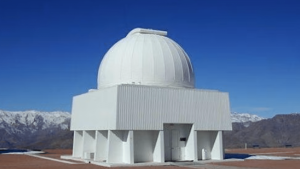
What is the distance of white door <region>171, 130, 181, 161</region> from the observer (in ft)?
81.2

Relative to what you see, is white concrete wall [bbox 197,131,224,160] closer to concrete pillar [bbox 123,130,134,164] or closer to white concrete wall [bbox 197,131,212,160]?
white concrete wall [bbox 197,131,212,160]

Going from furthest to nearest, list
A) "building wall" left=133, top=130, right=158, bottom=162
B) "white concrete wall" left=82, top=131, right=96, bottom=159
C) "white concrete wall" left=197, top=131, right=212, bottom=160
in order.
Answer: "white concrete wall" left=82, top=131, right=96, bottom=159 → "white concrete wall" left=197, top=131, right=212, bottom=160 → "building wall" left=133, top=130, right=158, bottom=162

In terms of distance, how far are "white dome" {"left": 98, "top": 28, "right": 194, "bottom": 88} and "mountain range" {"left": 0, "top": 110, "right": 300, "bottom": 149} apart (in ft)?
155

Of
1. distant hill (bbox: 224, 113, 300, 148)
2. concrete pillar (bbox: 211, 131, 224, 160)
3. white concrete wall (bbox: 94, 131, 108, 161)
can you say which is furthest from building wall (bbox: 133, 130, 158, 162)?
distant hill (bbox: 224, 113, 300, 148)

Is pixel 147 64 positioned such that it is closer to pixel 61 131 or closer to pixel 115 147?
pixel 115 147

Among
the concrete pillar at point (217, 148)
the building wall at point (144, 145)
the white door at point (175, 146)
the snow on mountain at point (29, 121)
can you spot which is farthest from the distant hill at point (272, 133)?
the snow on mountain at point (29, 121)

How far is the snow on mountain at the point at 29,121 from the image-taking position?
17098 centimetres

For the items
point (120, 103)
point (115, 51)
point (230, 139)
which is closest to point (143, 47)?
point (115, 51)

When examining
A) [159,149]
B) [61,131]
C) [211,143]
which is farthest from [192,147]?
[61,131]

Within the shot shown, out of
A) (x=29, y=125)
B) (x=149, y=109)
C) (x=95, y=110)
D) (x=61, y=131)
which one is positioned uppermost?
(x=29, y=125)

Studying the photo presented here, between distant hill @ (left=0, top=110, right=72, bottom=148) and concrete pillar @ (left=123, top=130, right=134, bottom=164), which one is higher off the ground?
distant hill @ (left=0, top=110, right=72, bottom=148)

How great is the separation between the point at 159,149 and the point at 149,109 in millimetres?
2838

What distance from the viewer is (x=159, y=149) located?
2292cm

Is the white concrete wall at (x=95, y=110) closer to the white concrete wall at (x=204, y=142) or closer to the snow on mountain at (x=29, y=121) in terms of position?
the white concrete wall at (x=204, y=142)
